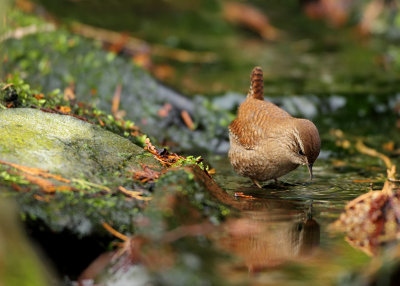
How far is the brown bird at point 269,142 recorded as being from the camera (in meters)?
4.89

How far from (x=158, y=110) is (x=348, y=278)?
16.3ft

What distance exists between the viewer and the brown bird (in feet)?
16.1

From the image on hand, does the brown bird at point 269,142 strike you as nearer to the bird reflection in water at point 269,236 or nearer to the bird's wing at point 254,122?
the bird's wing at point 254,122

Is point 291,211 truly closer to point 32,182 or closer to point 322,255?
point 322,255

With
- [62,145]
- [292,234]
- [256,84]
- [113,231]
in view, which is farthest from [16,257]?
[256,84]

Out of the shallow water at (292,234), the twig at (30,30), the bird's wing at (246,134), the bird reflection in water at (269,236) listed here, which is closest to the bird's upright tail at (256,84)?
the bird's wing at (246,134)

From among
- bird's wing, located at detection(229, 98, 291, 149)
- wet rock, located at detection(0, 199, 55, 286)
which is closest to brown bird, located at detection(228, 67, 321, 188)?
bird's wing, located at detection(229, 98, 291, 149)

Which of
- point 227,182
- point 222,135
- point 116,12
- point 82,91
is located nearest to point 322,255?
point 227,182

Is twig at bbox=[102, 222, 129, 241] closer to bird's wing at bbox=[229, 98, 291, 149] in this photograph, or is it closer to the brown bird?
the brown bird

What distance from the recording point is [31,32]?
8.17m

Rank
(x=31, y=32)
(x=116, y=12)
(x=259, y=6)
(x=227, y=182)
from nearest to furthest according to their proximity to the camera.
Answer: (x=227, y=182), (x=31, y=32), (x=116, y=12), (x=259, y=6)

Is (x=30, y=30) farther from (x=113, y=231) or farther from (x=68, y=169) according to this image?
(x=113, y=231)

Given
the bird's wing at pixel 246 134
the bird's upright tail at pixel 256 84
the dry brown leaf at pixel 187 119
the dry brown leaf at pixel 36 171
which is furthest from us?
the dry brown leaf at pixel 187 119

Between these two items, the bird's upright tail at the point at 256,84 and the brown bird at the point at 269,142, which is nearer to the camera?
the brown bird at the point at 269,142
